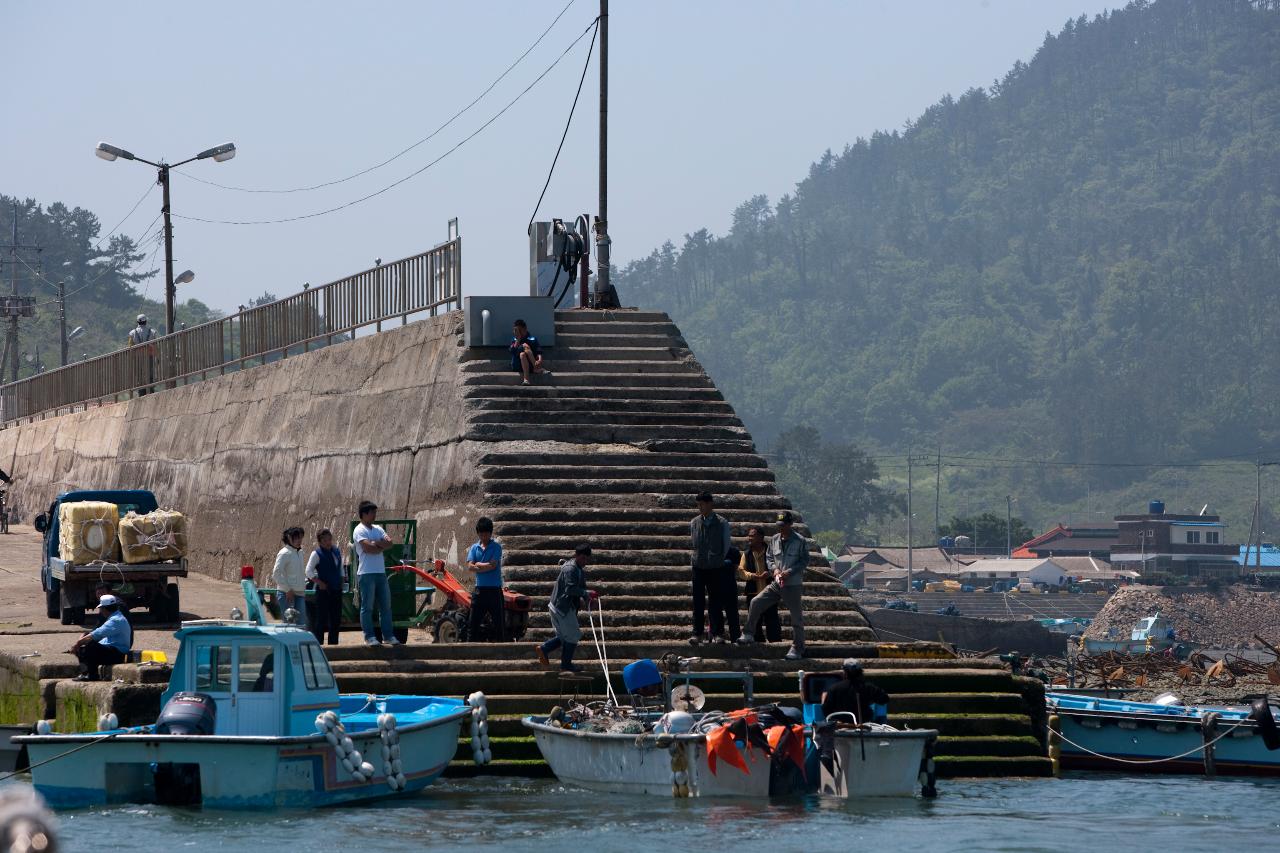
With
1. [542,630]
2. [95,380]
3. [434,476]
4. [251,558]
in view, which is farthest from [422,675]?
[95,380]

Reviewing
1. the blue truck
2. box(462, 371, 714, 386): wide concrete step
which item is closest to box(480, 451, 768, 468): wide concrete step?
box(462, 371, 714, 386): wide concrete step

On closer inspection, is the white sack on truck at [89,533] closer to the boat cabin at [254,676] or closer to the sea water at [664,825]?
the boat cabin at [254,676]

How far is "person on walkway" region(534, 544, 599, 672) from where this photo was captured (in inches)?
662

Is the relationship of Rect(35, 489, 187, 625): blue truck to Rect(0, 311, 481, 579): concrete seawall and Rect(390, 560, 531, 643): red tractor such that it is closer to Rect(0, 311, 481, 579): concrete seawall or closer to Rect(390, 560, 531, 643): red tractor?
Rect(0, 311, 481, 579): concrete seawall

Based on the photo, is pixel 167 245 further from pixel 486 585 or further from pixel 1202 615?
pixel 1202 615

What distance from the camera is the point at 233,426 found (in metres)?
30.2

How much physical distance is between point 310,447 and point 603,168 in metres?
5.95

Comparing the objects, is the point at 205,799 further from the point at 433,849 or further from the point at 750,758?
the point at 750,758

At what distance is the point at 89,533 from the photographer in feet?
68.7

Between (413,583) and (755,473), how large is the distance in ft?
14.8

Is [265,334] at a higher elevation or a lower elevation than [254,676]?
higher

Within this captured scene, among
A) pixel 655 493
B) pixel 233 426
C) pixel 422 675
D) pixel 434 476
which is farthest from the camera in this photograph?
pixel 233 426

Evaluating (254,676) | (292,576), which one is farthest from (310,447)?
(254,676)

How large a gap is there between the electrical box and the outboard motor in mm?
12278
